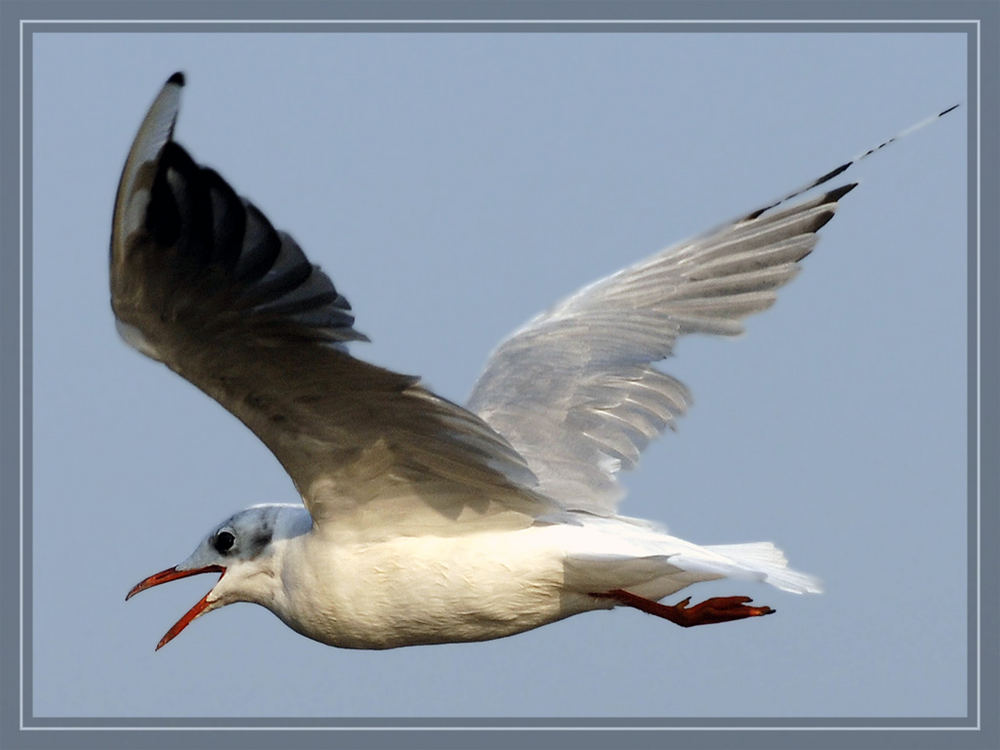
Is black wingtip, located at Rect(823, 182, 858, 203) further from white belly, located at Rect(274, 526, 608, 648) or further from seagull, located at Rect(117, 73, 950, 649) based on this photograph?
white belly, located at Rect(274, 526, 608, 648)

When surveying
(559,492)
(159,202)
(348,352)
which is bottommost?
(559,492)

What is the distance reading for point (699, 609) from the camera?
5.88m

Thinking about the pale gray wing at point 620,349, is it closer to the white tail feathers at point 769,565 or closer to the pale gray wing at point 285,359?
the white tail feathers at point 769,565

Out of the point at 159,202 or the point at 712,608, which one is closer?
the point at 159,202

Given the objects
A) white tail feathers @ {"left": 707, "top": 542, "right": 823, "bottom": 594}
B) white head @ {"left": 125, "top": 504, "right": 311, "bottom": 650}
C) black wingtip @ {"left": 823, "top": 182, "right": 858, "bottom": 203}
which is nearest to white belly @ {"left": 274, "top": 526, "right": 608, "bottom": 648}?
white head @ {"left": 125, "top": 504, "right": 311, "bottom": 650}

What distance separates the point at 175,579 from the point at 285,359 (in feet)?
5.15

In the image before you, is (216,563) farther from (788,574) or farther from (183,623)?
(788,574)

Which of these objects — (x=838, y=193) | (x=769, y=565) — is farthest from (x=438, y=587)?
(x=838, y=193)

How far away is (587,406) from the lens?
6.79m

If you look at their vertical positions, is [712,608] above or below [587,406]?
below

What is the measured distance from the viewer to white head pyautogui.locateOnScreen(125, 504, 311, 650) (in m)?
6.03

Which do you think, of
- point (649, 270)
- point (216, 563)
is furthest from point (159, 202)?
point (649, 270)

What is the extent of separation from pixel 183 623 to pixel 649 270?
248 centimetres

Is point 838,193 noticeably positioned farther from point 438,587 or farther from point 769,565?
point 438,587
